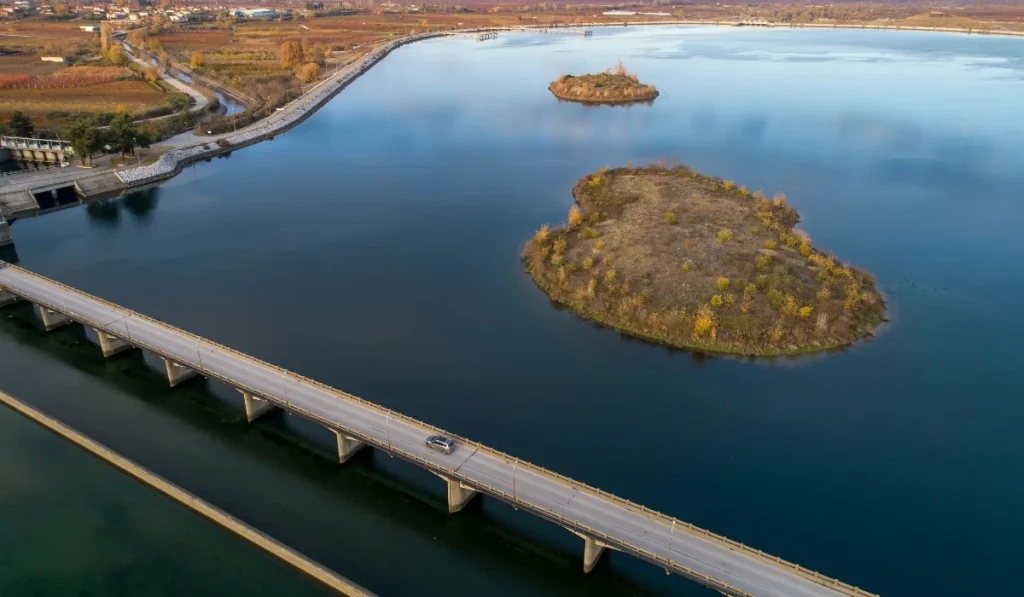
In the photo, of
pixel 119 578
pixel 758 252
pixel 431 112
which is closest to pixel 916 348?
pixel 758 252

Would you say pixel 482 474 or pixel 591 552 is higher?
Result: pixel 482 474

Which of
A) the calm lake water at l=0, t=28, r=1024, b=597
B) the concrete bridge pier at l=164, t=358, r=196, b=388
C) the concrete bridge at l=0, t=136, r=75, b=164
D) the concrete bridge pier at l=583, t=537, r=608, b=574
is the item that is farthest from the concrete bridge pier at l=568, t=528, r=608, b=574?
the concrete bridge at l=0, t=136, r=75, b=164

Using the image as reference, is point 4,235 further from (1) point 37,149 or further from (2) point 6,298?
(1) point 37,149

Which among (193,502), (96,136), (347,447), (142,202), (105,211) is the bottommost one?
(193,502)

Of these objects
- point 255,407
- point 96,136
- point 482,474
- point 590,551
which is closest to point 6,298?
point 255,407

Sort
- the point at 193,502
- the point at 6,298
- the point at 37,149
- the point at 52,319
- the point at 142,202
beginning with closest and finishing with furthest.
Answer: the point at 193,502, the point at 52,319, the point at 6,298, the point at 142,202, the point at 37,149

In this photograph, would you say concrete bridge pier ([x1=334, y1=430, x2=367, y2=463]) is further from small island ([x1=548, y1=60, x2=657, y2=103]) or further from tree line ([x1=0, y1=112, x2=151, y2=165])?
small island ([x1=548, y1=60, x2=657, y2=103])

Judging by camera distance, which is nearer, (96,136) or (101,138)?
(96,136)

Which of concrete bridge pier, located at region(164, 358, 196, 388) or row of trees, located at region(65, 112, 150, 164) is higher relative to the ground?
row of trees, located at region(65, 112, 150, 164)

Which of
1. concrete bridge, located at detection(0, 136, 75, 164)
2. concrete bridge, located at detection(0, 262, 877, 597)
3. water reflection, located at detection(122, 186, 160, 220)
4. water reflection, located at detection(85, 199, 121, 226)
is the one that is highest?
concrete bridge, located at detection(0, 136, 75, 164)
